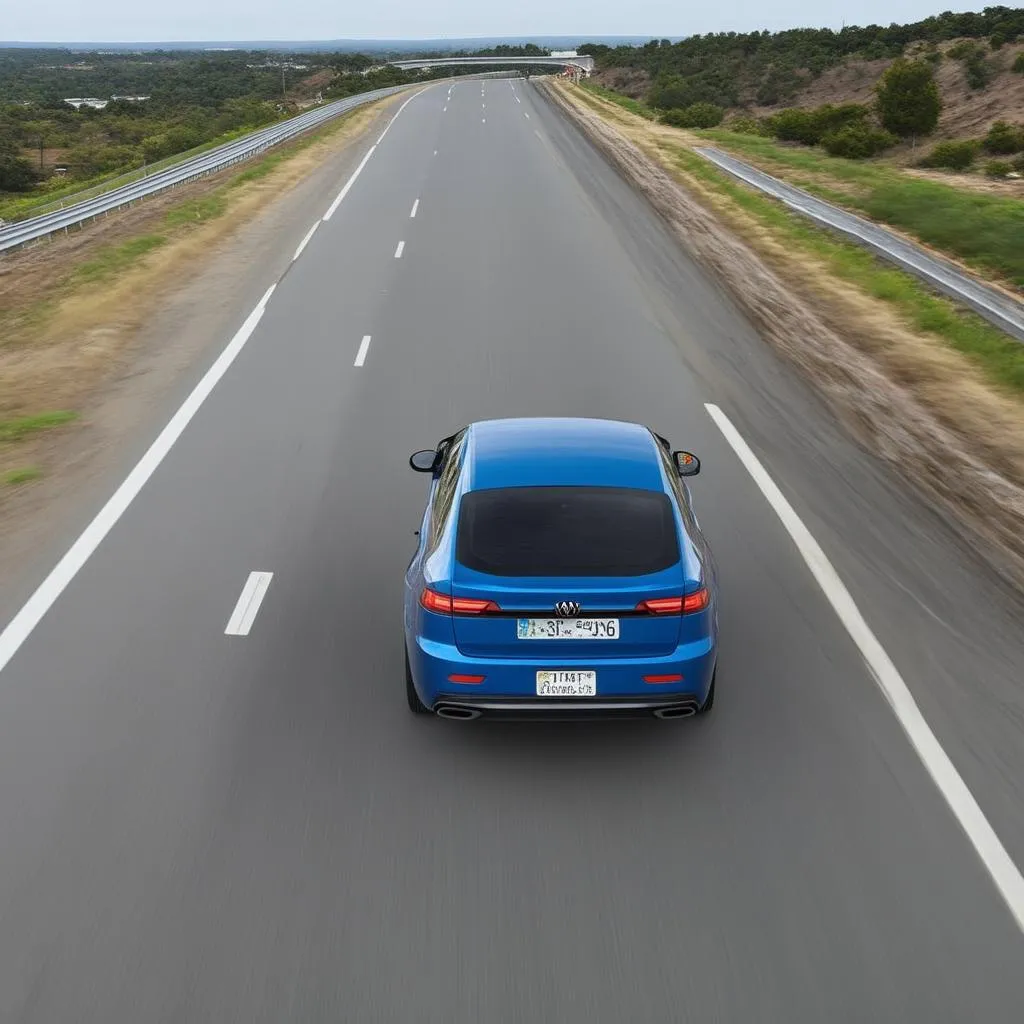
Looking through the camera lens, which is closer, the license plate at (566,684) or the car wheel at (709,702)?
the license plate at (566,684)

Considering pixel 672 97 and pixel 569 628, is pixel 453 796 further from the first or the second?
pixel 672 97

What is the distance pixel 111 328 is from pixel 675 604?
542 inches

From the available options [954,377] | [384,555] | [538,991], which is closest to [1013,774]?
[538,991]

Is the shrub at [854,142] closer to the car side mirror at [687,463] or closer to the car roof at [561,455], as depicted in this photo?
the car side mirror at [687,463]

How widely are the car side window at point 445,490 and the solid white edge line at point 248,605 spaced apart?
1.72 metres

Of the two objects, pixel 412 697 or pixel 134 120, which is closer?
pixel 412 697

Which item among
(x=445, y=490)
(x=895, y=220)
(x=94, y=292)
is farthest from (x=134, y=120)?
(x=445, y=490)

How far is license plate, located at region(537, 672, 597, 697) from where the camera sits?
6090mm

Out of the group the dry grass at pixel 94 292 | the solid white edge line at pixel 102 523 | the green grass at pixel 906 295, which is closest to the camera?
the solid white edge line at pixel 102 523

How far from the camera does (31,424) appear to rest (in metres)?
12.9

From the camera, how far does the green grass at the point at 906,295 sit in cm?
1479

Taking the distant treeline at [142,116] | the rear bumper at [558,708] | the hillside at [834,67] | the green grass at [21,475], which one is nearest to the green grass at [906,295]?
the rear bumper at [558,708]

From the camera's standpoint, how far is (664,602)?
19.8ft

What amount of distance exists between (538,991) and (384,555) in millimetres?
4952
